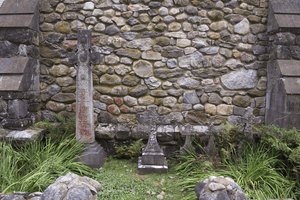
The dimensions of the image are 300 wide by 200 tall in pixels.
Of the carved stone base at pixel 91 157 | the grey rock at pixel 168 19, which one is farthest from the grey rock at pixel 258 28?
the carved stone base at pixel 91 157

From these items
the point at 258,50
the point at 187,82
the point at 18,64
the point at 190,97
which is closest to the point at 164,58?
the point at 187,82

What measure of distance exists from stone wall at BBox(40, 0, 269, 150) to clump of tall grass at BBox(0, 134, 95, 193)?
0.94 m

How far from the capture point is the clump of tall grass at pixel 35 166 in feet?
8.21

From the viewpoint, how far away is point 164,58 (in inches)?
165

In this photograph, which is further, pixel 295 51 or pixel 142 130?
pixel 142 130

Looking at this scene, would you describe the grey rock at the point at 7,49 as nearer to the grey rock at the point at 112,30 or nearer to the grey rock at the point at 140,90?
the grey rock at the point at 112,30

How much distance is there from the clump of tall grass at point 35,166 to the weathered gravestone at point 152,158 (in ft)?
2.78

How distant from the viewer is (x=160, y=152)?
11.6ft

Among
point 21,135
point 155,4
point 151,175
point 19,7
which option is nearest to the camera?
point 151,175

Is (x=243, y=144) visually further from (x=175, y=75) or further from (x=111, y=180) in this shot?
(x=111, y=180)

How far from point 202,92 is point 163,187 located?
214 cm

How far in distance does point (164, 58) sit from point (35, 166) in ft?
9.75

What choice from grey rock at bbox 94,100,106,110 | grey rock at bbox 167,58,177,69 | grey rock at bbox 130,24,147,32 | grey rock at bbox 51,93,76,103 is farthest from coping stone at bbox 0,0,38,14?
grey rock at bbox 167,58,177,69

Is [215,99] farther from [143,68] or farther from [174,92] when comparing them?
[143,68]
